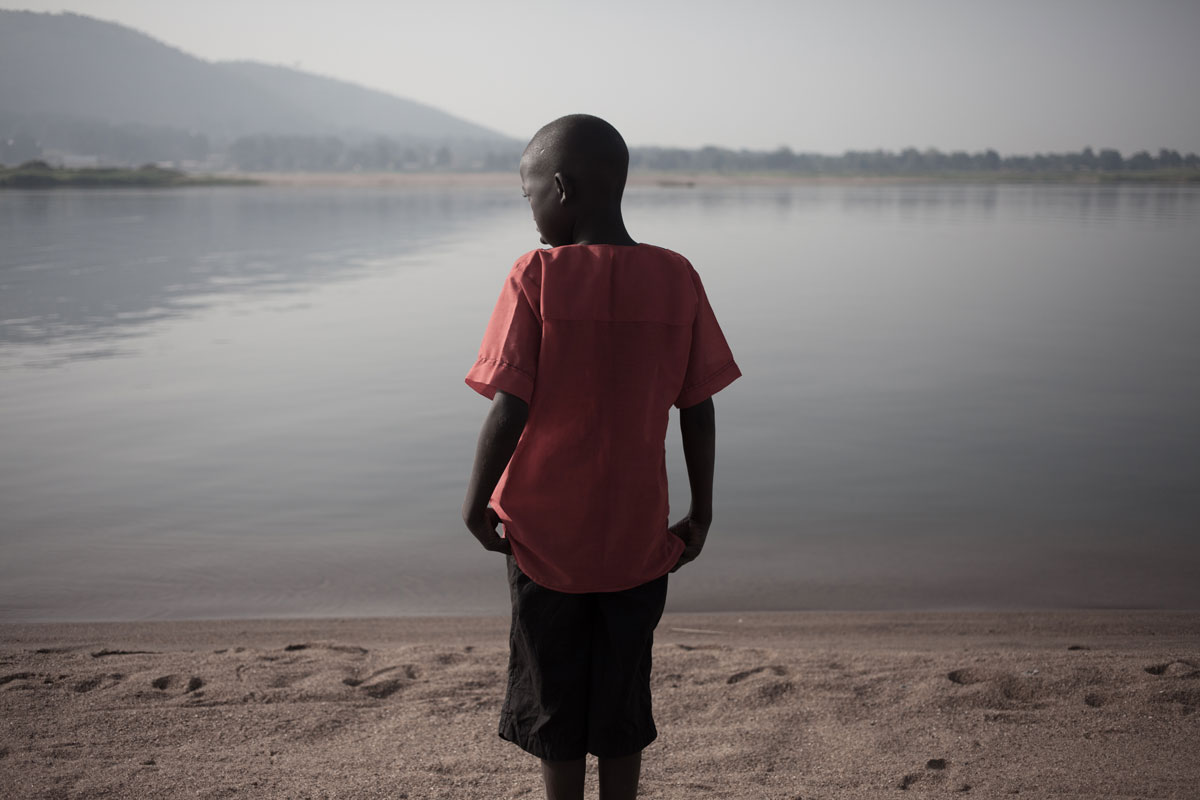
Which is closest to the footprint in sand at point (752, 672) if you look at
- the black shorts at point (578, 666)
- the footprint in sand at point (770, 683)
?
the footprint in sand at point (770, 683)

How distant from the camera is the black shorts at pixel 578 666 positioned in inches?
88.3

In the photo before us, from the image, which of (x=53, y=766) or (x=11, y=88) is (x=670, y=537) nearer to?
(x=53, y=766)

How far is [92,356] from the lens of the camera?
1109 cm

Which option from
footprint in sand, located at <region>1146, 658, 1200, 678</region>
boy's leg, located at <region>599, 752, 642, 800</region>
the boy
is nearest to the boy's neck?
the boy

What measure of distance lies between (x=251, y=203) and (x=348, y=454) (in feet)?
154

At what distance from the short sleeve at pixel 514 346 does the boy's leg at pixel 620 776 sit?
910mm

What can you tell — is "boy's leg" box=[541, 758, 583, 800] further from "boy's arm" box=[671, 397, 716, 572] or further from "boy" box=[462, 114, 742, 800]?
"boy's arm" box=[671, 397, 716, 572]

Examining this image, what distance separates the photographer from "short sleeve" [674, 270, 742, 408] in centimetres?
229

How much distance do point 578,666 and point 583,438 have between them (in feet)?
1.78

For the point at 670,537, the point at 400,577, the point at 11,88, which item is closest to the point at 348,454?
the point at 400,577

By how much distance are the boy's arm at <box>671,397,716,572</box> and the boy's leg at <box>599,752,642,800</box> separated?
1.53 feet

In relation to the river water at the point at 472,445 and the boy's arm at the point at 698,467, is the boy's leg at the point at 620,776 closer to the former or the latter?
the boy's arm at the point at 698,467

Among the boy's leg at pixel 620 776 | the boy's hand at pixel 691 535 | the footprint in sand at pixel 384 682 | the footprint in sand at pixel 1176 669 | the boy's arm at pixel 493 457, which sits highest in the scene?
the boy's arm at pixel 493 457

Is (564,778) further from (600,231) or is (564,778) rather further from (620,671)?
(600,231)
